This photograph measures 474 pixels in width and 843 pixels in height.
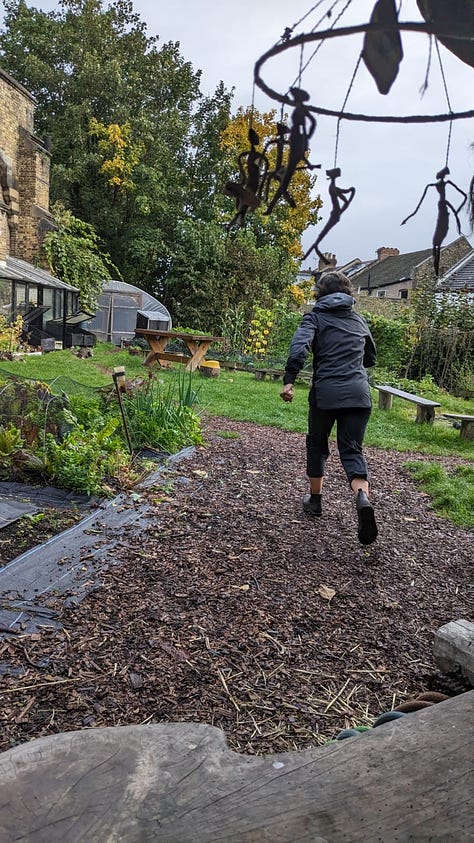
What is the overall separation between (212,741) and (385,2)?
142cm

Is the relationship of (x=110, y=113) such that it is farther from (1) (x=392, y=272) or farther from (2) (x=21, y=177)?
(1) (x=392, y=272)

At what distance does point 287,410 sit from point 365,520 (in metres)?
6.72

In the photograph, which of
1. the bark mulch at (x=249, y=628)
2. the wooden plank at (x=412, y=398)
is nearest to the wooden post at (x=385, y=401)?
the wooden plank at (x=412, y=398)

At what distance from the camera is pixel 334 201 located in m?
1.32

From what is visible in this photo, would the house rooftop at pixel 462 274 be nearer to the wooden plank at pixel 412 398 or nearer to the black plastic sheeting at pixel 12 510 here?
the wooden plank at pixel 412 398

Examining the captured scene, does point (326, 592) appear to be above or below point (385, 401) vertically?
below

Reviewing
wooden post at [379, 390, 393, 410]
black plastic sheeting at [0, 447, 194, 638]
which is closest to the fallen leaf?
black plastic sheeting at [0, 447, 194, 638]

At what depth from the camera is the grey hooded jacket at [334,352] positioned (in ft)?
14.1

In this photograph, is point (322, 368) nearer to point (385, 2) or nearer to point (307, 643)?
point (307, 643)

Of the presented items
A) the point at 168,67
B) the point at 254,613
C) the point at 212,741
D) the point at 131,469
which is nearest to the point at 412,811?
the point at 212,741

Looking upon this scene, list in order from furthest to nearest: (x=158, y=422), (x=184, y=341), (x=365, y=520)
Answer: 1. (x=184, y=341)
2. (x=158, y=422)
3. (x=365, y=520)

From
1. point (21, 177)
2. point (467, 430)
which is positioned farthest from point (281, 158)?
point (21, 177)

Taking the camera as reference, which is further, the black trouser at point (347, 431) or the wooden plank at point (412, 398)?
the wooden plank at point (412, 398)

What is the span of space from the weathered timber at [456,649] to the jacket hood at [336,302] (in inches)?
→ 99.3
